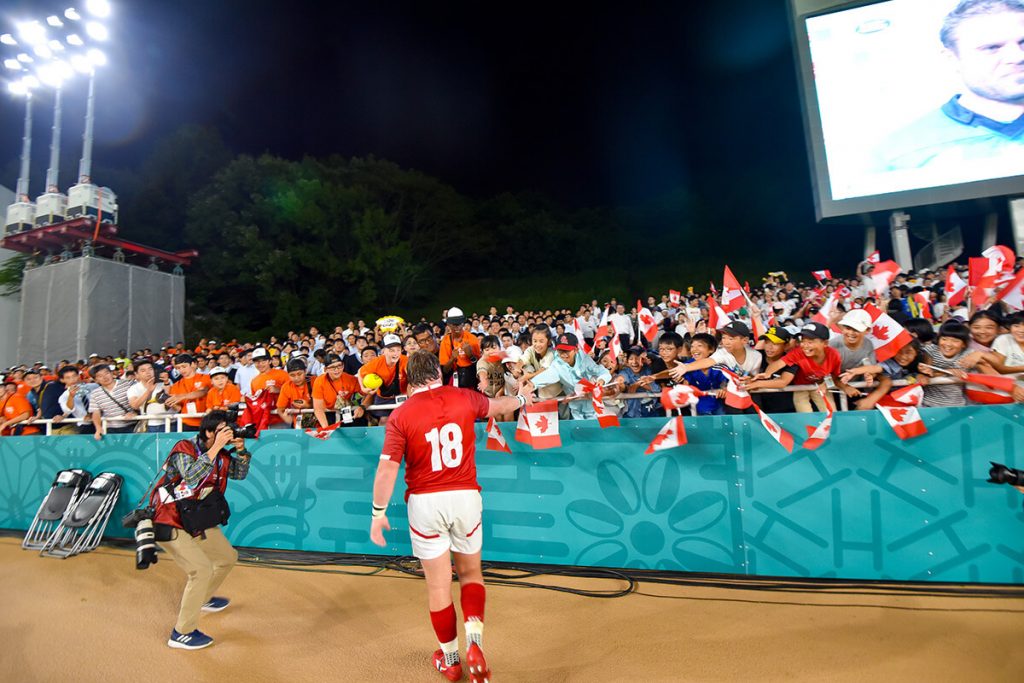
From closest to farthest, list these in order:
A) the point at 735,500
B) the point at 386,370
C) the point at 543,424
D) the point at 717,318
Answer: the point at 735,500
the point at 543,424
the point at 717,318
the point at 386,370

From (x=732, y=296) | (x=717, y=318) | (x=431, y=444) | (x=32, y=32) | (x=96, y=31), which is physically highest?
(x=32, y=32)

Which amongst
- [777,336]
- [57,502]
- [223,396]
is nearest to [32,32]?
[57,502]

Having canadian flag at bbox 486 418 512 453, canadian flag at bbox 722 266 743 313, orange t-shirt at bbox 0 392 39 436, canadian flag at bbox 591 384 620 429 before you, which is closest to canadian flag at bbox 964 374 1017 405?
canadian flag at bbox 722 266 743 313

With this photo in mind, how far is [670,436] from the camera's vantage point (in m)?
5.07

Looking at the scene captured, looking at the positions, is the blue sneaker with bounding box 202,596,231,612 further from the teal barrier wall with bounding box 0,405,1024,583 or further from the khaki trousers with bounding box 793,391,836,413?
the khaki trousers with bounding box 793,391,836,413

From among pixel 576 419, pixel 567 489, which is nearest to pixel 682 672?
pixel 567 489

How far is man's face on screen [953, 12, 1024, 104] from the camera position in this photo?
13.7 metres

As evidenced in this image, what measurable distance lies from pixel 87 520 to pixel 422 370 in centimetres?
632

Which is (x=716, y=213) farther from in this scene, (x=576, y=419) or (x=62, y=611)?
(x=62, y=611)

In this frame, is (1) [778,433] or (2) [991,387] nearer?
(2) [991,387]

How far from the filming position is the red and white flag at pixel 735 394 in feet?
16.1

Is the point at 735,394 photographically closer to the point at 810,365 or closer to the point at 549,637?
the point at 810,365

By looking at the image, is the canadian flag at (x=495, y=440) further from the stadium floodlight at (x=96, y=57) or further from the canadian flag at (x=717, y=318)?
the stadium floodlight at (x=96, y=57)

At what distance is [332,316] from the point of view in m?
27.5
